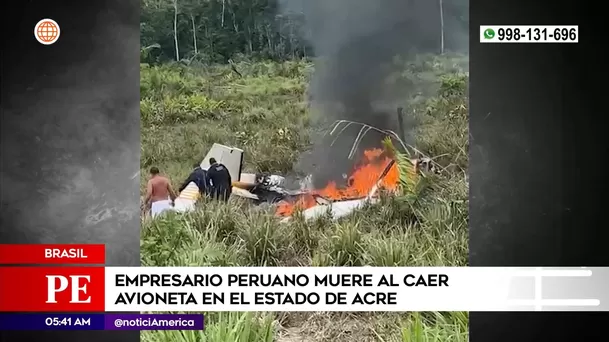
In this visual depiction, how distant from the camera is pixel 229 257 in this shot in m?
2.05

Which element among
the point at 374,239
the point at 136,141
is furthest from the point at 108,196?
the point at 374,239

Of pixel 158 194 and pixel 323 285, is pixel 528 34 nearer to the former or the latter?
pixel 323 285

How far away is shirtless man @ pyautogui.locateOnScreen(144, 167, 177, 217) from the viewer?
2047 mm

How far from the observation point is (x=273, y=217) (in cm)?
205

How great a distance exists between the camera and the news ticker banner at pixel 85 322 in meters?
2.06

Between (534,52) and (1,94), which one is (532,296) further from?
(1,94)

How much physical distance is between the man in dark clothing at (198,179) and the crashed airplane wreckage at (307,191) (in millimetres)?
11

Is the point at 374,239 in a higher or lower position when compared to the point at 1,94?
lower

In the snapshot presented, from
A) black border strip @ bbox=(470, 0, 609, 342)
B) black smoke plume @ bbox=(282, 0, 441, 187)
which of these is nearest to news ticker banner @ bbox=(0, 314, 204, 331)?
black smoke plume @ bbox=(282, 0, 441, 187)

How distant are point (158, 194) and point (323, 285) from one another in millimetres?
594

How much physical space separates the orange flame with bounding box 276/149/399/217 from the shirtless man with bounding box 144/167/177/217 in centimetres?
34

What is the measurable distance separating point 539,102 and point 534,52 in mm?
156
